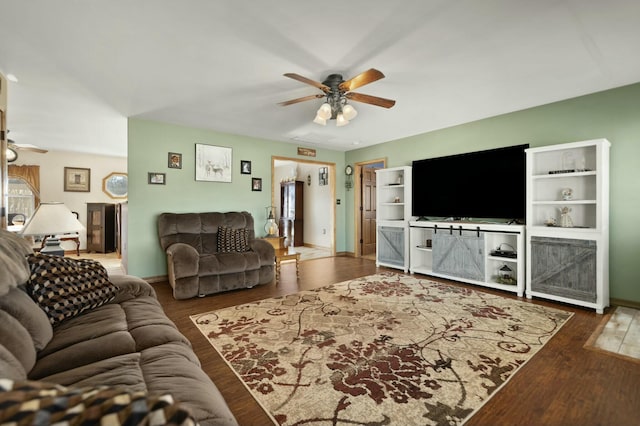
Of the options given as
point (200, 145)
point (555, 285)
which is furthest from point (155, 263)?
point (555, 285)

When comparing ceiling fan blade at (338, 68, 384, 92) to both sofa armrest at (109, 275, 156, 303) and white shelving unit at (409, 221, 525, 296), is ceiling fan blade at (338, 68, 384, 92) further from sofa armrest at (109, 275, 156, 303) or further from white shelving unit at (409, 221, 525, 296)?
white shelving unit at (409, 221, 525, 296)

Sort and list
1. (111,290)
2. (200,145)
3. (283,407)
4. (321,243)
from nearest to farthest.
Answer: (283,407) < (111,290) < (200,145) < (321,243)

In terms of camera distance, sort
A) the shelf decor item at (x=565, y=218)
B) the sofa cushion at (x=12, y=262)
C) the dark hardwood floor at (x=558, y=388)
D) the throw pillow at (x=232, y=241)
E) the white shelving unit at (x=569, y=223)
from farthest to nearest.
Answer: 1. the throw pillow at (x=232, y=241)
2. the shelf decor item at (x=565, y=218)
3. the white shelving unit at (x=569, y=223)
4. the dark hardwood floor at (x=558, y=388)
5. the sofa cushion at (x=12, y=262)

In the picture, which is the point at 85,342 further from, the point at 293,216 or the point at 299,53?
the point at 293,216

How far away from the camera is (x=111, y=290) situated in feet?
6.72

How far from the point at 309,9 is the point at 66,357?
2382 mm

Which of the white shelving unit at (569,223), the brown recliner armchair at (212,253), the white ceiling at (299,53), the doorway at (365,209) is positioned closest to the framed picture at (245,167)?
the brown recliner armchair at (212,253)

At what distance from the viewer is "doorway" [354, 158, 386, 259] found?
6.70 meters

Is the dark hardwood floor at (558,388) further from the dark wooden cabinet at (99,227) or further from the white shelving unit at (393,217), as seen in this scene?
the dark wooden cabinet at (99,227)

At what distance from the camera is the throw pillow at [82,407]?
501 millimetres

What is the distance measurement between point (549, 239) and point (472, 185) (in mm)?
1269

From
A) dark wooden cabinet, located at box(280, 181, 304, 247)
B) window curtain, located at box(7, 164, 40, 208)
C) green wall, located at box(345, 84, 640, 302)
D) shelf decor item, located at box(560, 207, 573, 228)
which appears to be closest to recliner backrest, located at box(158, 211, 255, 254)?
dark wooden cabinet, located at box(280, 181, 304, 247)

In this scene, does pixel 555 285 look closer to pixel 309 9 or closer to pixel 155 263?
pixel 309 9

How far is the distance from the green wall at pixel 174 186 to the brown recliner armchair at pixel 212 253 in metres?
0.40
